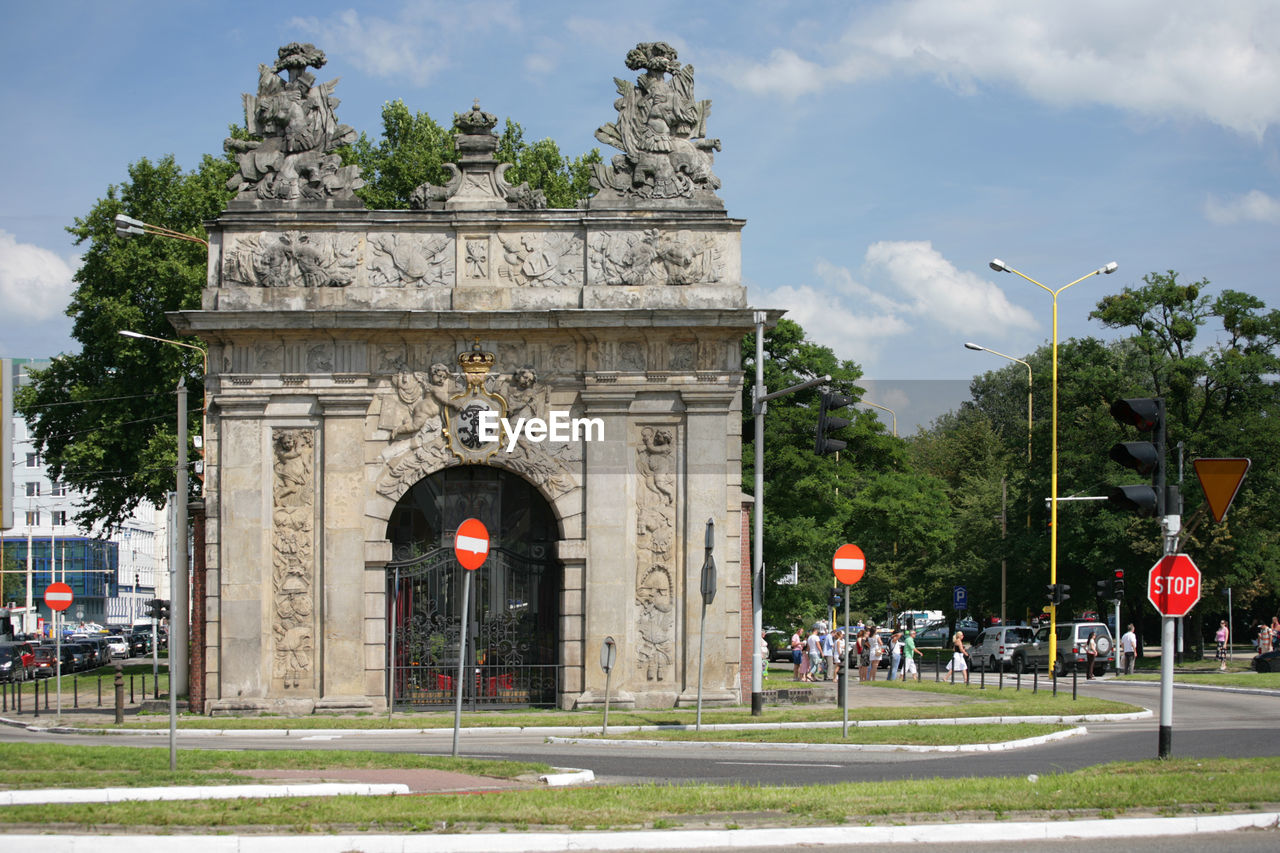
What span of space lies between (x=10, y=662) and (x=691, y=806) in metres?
40.4

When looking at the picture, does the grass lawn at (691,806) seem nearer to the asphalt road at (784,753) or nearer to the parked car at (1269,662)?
the asphalt road at (784,753)

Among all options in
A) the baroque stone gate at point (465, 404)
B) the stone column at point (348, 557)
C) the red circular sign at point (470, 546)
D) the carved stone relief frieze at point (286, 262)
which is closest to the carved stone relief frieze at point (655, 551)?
the baroque stone gate at point (465, 404)

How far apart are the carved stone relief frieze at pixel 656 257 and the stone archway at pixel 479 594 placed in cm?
434

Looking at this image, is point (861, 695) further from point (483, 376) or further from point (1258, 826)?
point (1258, 826)

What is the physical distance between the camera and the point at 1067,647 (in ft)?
153

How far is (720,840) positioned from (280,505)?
16.8 metres

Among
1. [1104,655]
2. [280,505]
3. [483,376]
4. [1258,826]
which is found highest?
[483,376]

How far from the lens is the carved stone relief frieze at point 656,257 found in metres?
26.3

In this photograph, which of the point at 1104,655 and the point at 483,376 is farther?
the point at 1104,655

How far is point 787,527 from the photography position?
154 feet

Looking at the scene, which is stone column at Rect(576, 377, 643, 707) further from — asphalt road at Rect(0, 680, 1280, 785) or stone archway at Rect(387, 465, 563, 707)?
asphalt road at Rect(0, 680, 1280, 785)

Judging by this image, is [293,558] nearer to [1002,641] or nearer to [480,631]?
[480,631]

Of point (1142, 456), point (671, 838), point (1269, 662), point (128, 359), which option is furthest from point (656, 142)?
point (1269, 662)

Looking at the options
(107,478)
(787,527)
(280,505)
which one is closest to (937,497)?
(787,527)
